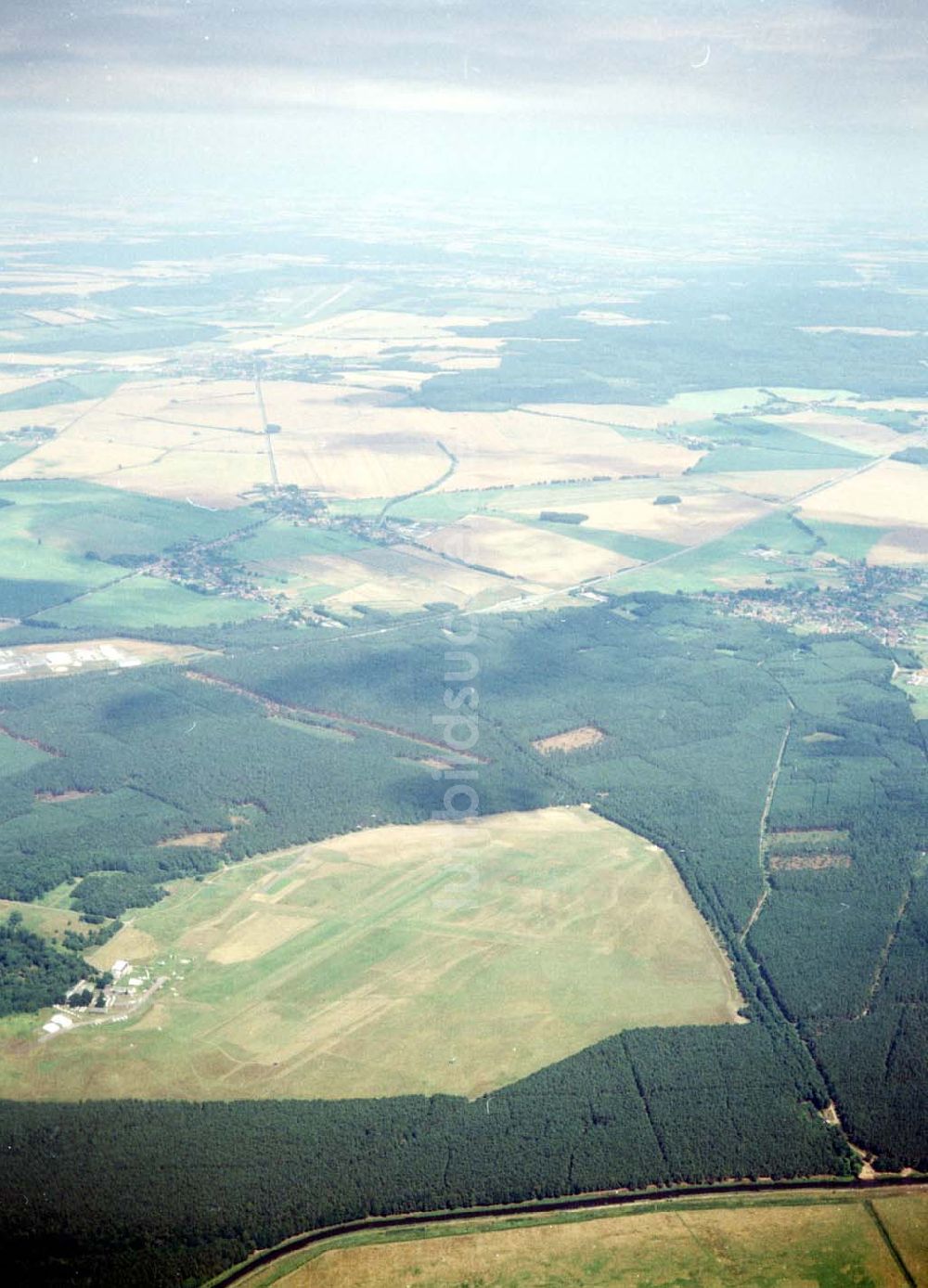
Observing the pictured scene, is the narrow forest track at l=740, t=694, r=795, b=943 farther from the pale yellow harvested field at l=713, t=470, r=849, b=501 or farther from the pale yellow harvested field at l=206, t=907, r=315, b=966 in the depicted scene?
the pale yellow harvested field at l=713, t=470, r=849, b=501

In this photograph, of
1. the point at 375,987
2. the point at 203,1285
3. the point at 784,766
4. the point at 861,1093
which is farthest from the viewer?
the point at 784,766

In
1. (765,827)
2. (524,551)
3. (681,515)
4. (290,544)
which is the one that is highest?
(765,827)

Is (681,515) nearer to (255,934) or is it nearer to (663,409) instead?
(663,409)

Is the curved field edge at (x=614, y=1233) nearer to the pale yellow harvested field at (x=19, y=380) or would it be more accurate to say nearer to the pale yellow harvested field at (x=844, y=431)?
the pale yellow harvested field at (x=844, y=431)

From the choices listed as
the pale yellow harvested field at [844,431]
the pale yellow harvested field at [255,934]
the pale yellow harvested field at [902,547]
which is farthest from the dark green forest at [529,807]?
the pale yellow harvested field at [844,431]

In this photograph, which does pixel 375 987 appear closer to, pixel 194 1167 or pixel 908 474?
pixel 194 1167

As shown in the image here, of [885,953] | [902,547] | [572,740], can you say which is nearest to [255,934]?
[572,740]

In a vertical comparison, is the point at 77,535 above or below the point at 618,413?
above

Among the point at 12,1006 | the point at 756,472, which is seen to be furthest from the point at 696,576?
the point at 12,1006
